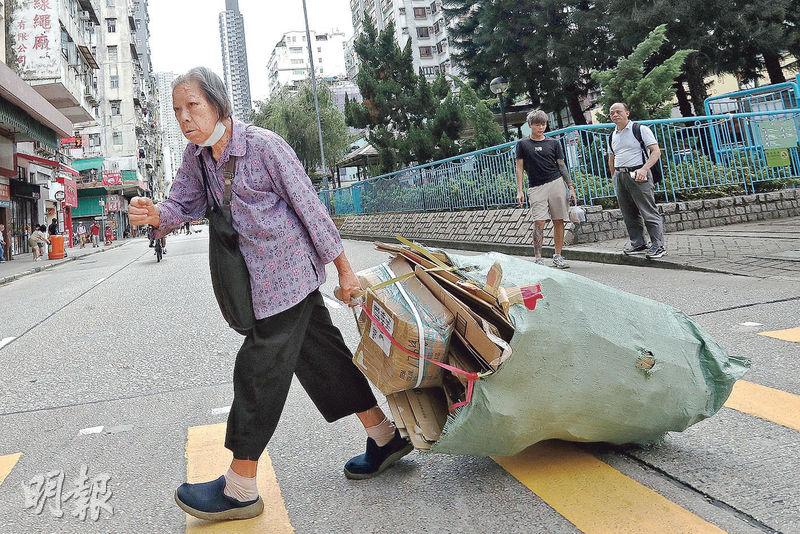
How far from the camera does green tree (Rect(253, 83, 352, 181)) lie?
44.6 meters

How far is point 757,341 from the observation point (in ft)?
12.8

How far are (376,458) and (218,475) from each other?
682 mm

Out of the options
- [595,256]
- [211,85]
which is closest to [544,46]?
[595,256]

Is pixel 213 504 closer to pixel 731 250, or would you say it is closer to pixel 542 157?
pixel 542 157

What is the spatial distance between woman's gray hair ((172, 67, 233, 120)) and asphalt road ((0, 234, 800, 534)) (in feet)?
4.69

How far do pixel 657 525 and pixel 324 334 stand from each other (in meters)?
1.28

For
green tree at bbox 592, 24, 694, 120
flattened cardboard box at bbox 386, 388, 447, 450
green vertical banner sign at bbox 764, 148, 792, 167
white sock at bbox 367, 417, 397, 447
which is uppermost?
green tree at bbox 592, 24, 694, 120

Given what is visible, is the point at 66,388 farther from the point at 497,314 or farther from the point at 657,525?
the point at 657,525

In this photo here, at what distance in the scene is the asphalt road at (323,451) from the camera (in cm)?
206

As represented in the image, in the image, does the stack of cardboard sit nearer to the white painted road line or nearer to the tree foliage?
the white painted road line

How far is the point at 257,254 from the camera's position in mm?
2180

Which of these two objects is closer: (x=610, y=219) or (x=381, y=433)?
(x=381, y=433)

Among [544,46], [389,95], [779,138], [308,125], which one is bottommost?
[779,138]

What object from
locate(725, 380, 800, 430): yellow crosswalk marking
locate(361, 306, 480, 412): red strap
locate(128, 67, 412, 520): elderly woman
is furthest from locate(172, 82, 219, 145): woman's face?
locate(725, 380, 800, 430): yellow crosswalk marking
